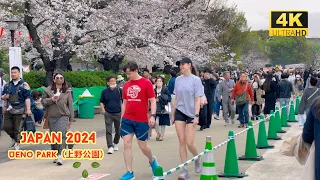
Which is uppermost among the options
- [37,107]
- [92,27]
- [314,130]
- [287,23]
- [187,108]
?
[287,23]

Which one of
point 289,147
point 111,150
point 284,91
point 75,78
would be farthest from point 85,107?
point 289,147

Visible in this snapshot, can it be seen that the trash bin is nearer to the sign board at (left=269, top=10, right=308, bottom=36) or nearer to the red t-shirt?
the sign board at (left=269, top=10, right=308, bottom=36)

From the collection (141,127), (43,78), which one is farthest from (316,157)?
(43,78)

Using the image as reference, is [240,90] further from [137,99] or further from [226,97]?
[137,99]

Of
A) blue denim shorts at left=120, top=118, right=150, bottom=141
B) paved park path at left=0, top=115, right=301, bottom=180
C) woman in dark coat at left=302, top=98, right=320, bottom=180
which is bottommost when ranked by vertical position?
paved park path at left=0, top=115, right=301, bottom=180

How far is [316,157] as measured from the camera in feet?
13.7

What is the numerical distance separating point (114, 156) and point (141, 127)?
9.77 feet

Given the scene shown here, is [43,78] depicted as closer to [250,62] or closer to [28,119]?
[28,119]

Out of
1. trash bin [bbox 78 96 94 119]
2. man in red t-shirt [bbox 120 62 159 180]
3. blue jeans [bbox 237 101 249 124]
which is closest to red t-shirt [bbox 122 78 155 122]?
man in red t-shirt [bbox 120 62 159 180]

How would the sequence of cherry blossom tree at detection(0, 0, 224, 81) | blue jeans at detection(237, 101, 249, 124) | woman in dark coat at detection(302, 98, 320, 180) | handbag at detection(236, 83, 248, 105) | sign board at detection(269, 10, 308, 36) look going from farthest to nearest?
sign board at detection(269, 10, 308, 36)
cherry blossom tree at detection(0, 0, 224, 81)
blue jeans at detection(237, 101, 249, 124)
handbag at detection(236, 83, 248, 105)
woman in dark coat at detection(302, 98, 320, 180)

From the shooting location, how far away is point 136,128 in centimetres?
876

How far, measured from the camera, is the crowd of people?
8.77 metres

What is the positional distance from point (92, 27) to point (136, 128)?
586 inches

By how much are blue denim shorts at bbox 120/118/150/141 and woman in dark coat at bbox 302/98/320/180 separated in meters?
4.58
